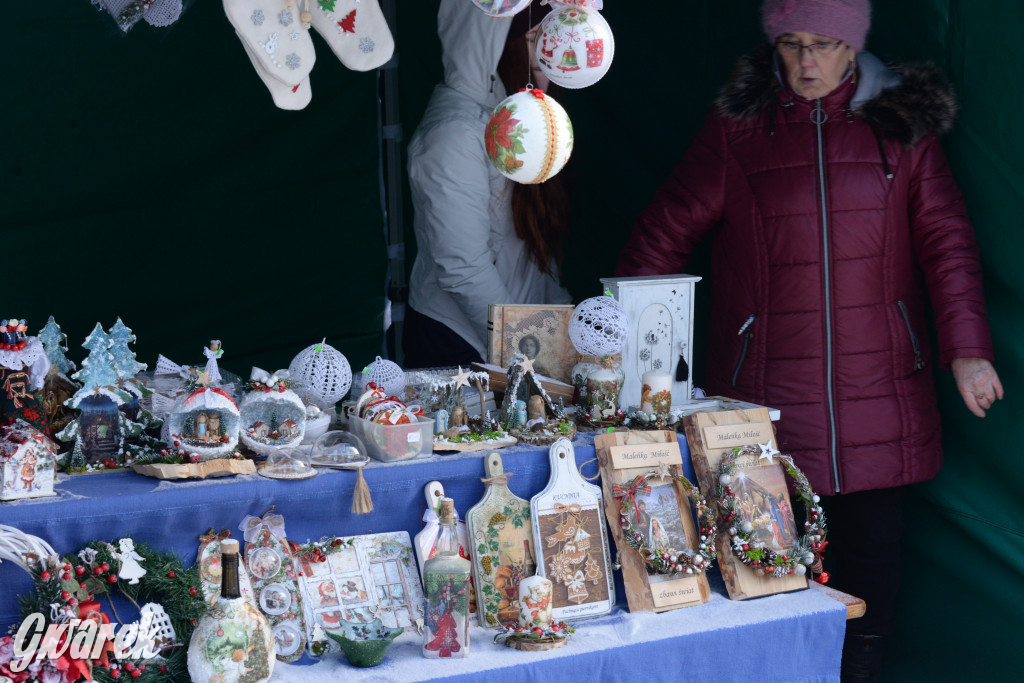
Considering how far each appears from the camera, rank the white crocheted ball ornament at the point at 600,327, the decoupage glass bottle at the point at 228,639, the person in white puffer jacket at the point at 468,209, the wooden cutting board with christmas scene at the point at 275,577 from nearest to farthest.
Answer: the decoupage glass bottle at the point at 228,639 → the wooden cutting board with christmas scene at the point at 275,577 → the white crocheted ball ornament at the point at 600,327 → the person in white puffer jacket at the point at 468,209

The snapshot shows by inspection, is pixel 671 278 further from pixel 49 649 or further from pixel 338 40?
pixel 49 649

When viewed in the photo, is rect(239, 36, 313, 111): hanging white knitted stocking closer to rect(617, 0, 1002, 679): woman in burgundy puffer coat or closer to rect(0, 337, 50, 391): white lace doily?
rect(0, 337, 50, 391): white lace doily

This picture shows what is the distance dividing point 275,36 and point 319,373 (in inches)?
30.9

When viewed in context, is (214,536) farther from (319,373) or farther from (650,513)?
(650,513)

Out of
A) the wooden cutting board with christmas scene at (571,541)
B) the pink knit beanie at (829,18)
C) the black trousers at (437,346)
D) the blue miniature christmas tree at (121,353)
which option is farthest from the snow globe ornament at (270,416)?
the pink knit beanie at (829,18)

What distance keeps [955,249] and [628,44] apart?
1507mm

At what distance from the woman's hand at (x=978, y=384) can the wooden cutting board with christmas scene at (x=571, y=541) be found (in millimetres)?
1138

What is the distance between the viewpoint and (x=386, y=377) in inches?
105

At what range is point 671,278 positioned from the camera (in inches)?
111

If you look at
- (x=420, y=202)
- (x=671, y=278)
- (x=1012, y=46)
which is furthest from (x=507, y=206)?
(x=1012, y=46)

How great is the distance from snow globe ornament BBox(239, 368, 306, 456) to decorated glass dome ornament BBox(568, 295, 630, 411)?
68 centimetres

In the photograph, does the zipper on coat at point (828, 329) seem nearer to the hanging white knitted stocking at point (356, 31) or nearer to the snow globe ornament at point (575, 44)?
the snow globe ornament at point (575, 44)

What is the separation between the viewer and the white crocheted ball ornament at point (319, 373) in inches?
101

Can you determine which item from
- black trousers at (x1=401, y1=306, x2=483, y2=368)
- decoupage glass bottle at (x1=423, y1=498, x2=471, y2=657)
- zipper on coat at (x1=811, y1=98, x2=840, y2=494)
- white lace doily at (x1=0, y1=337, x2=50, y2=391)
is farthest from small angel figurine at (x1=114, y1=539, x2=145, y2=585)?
zipper on coat at (x1=811, y1=98, x2=840, y2=494)
